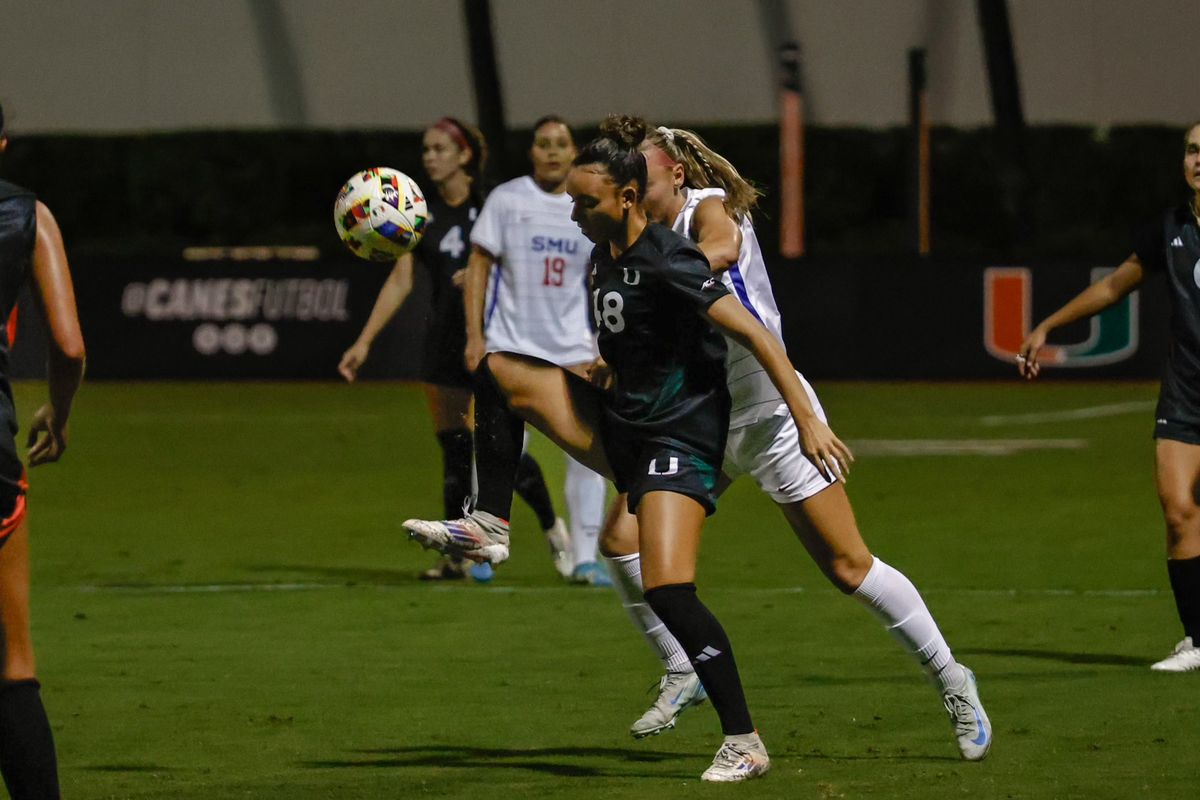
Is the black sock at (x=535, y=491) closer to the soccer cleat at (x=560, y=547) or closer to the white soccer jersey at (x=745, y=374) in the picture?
the soccer cleat at (x=560, y=547)

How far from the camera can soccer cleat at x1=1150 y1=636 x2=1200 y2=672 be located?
8.51 m

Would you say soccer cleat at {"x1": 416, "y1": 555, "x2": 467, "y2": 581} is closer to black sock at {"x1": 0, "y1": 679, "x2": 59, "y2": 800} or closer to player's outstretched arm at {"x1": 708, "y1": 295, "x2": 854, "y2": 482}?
player's outstretched arm at {"x1": 708, "y1": 295, "x2": 854, "y2": 482}

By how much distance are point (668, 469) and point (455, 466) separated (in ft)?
14.5

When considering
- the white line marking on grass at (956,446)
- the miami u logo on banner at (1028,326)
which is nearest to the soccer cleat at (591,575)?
the white line marking on grass at (956,446)

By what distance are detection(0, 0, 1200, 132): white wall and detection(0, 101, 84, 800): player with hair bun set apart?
2757cm

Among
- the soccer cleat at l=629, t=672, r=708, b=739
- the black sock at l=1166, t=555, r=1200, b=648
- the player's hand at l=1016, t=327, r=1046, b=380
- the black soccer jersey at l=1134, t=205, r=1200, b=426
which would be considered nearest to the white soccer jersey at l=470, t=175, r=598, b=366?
the player's hand at l=1016, t=327, r=1046, b=380

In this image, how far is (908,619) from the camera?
22.5 feet

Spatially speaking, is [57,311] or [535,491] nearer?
[57,311]

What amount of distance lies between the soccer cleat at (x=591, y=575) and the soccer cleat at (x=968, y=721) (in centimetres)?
426

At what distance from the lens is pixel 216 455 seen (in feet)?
58.1

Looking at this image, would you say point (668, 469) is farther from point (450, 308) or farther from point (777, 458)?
point (450, 308)

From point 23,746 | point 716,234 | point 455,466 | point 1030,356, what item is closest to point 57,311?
point 23,746

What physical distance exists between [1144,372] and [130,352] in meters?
10.9

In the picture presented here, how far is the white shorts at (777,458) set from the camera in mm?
6754
